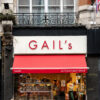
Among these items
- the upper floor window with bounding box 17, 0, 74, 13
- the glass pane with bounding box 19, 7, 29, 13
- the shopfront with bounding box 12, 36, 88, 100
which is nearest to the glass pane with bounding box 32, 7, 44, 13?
the upper floor window with bounding box 17, 0, 74, 13

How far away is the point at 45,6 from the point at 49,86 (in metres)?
3.80

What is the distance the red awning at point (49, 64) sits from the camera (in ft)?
31.7

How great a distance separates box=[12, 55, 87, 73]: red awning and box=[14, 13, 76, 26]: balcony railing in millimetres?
1592

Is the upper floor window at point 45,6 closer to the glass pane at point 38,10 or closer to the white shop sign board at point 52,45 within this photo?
the glass pane at point 38,10

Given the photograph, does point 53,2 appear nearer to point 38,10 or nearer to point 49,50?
point 38,10

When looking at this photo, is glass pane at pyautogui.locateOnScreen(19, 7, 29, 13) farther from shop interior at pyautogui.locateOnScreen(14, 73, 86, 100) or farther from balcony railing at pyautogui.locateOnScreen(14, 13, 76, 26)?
shop interior at pyautogui.locateOnScreen(14, 73, 86, 100)

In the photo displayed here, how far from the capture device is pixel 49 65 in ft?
32.5

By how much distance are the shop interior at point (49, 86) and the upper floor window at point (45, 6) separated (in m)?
3.11

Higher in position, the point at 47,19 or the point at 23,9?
the point at 23,9

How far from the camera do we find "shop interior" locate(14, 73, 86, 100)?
34.9ft

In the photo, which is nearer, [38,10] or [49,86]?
[49,86]

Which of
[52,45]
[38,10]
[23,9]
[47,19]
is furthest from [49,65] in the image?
[23,9]

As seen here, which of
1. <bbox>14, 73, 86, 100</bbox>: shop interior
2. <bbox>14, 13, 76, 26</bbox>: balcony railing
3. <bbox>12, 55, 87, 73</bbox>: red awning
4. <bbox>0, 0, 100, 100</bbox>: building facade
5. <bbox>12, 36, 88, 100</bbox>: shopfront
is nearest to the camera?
<bbox>12, 55, 87, 73</bbox>: red awning

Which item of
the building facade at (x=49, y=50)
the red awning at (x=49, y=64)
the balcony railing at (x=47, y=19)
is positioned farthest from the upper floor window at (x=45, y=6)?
the red awning at (x=49, y=64)
